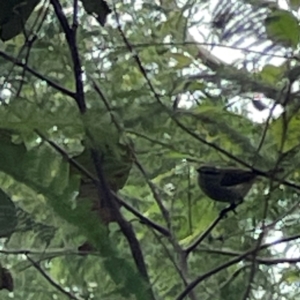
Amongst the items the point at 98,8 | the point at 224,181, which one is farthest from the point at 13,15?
the point at 224,181

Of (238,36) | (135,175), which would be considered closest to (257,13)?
(238,36)

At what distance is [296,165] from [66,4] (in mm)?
204

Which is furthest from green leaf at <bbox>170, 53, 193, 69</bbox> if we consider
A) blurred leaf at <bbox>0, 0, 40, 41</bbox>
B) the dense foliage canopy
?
blurred leaf at <bbox>0, 0, 40, 41</bbox>

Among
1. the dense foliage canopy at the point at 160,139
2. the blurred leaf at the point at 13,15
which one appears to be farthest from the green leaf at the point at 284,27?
the blurred leaf at the point at 13,15

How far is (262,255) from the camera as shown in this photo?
19.6 inches

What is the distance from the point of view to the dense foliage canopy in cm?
39

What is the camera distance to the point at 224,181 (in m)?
0.42

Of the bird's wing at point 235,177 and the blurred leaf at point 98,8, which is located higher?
the blurred leaf at point 98,8

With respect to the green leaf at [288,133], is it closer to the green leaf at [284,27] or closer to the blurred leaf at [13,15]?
the green leaf at [284,27]

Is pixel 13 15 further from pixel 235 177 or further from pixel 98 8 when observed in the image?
pixel 235 177

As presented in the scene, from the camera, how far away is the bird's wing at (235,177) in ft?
1.38

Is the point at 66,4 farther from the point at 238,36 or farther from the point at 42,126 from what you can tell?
the point at 42,126

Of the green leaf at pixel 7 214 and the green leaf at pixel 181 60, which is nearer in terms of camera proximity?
the green leaf at pixel 7 214

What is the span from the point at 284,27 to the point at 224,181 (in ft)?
0.30
